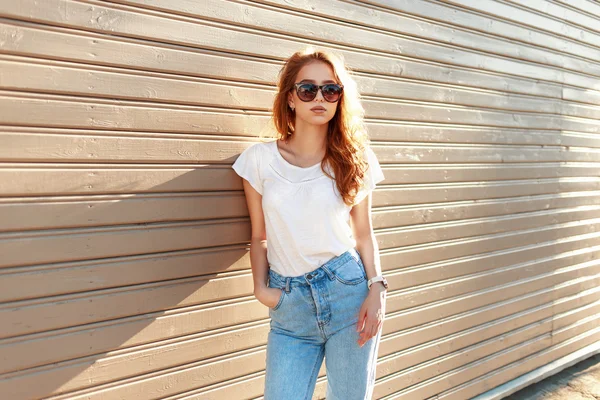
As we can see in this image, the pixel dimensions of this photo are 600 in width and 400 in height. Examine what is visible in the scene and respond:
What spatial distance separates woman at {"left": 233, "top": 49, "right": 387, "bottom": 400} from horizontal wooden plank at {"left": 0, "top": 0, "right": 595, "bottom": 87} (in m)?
0.26

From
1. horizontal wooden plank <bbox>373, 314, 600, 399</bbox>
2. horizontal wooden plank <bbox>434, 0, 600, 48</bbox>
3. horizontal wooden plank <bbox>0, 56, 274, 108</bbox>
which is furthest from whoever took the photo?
horizontal wooden plank <bbox>434, 0, 600, 48</bbox>

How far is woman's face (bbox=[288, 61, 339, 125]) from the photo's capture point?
2.54 m

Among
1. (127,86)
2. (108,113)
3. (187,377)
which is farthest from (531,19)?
(187,377)

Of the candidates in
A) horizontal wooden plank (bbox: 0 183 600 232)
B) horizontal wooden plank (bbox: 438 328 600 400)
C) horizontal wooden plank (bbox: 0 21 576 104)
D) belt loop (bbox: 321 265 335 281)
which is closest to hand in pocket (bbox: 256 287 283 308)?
belt loop (bbox: 321 265 335 281)

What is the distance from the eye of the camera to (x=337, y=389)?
2543 millimetres

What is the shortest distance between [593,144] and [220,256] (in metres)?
3.95

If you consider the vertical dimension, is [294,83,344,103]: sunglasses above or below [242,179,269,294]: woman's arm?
above

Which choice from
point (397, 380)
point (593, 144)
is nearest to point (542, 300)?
point (593, 144)

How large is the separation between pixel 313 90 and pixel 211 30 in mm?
504

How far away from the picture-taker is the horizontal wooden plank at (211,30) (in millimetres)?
→ 2184

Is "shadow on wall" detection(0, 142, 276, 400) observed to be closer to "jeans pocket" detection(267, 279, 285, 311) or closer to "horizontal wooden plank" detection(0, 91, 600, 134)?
"horizontal wooden plank" detection(0, 91, 600, 134)

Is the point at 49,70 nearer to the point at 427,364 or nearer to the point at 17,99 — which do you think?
the point at 17,99

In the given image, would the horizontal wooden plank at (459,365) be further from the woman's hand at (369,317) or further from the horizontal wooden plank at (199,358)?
the woman's hand at (369,317)

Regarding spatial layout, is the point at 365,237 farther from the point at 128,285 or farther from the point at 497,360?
the point at 497,360
